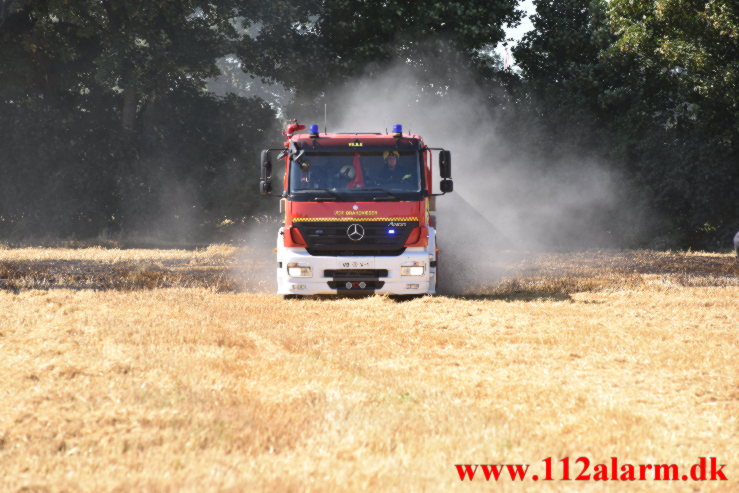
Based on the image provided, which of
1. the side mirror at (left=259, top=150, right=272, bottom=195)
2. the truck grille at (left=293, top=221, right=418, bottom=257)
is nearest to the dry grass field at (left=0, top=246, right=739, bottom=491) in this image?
the truck grille at (left=293, top=221, right=418, bottom=257)

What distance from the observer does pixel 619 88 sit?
36.5m

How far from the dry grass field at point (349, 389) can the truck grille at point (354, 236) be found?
2.93ft

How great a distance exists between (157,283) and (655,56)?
2187cm

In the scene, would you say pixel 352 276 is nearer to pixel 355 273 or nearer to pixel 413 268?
pixel 355 273

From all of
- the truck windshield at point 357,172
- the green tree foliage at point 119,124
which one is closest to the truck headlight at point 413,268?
the truck windshield at point 357,172

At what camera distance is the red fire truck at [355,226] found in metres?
15.3

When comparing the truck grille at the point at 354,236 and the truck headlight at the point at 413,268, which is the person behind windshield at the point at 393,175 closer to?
the truck grille at the point at 354,236

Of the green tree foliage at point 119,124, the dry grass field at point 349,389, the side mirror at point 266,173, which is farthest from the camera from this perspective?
the green tree foliage at point 119,124

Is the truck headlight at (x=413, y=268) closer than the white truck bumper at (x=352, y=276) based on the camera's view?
No

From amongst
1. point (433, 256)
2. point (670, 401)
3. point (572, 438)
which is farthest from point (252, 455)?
Result: point (433, 256)

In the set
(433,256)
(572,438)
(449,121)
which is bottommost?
(572,438)

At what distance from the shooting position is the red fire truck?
15305 mm

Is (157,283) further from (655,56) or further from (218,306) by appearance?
(655,56)

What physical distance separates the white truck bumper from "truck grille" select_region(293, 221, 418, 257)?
0.17 metres
